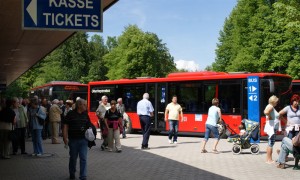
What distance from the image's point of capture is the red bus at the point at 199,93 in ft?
66.2

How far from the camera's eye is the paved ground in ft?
33.8

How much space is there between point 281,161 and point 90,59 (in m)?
79.3

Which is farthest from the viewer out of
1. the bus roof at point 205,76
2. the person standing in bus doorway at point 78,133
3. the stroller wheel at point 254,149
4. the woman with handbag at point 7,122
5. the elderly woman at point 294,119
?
the bus roof at point 205,76

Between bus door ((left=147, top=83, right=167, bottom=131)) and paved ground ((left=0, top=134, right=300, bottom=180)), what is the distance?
779cm

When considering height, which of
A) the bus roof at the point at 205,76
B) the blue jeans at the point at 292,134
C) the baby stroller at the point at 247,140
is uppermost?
the bus roof at the point at 205,76

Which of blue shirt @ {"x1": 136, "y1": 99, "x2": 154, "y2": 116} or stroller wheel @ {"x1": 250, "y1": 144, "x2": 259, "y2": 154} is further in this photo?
blue shirt @ {"x1": 136, "y1": 99, "x2": 154, "y2": 116}

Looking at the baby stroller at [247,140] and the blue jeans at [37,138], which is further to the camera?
the baby stroller at [247,140]

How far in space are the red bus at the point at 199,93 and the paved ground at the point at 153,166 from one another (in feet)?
16.0

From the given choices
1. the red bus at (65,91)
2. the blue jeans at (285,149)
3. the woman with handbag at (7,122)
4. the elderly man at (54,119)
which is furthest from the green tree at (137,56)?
the blue jeans at (285,149)

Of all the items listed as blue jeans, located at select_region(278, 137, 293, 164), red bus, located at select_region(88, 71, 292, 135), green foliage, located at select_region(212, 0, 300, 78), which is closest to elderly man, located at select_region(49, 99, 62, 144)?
red bus, located at select_region(88, 71, 292, 135)

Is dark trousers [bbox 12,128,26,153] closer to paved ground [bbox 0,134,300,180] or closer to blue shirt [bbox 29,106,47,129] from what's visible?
paved ground [bbox 0,134,300,180]

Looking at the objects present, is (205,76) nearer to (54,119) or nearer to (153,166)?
(54,119)

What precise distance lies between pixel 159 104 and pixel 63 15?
1616 cm

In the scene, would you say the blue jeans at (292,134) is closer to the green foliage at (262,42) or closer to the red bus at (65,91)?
the red bus at (65,91)
